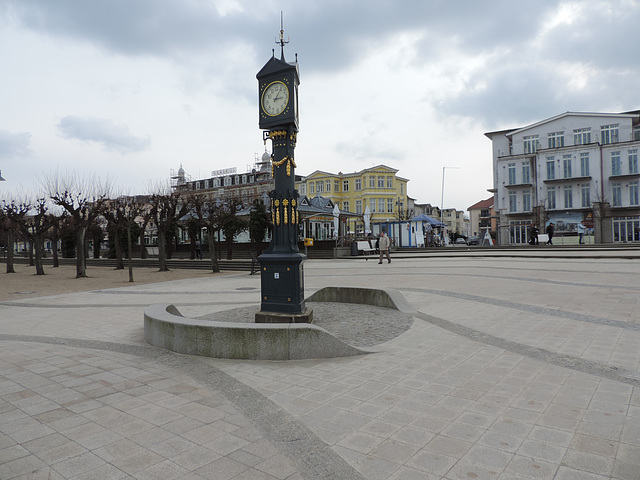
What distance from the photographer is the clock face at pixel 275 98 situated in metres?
7.50

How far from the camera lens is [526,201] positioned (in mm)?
44438

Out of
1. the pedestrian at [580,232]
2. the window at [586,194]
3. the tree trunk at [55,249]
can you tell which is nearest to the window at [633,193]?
the window at [586,194]

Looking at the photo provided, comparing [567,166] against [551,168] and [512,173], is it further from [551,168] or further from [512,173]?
[512,173]

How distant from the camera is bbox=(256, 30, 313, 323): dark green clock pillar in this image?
7.23 metres

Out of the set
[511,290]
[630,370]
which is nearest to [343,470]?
[630,370]

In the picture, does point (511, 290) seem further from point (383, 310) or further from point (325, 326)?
point (325, 326)

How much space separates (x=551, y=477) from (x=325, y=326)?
500 cm

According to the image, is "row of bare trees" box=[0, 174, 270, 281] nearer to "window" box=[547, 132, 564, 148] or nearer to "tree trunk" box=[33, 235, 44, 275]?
"tree trunk" box=[33, 235, 44, 275]

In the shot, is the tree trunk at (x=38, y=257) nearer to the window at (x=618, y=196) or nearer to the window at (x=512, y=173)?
the window at (x=512, y=173)

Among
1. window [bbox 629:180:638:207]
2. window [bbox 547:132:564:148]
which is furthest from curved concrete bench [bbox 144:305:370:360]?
window [bbox 547:132:564:148]

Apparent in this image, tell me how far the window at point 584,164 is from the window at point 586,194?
3.78 feet

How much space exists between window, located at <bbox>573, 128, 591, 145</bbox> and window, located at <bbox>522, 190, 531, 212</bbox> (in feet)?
21.8

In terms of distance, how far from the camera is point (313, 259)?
3016cm

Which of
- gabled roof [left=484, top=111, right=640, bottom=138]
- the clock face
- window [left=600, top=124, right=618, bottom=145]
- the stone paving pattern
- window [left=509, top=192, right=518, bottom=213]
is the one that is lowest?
the stone paving pattern
